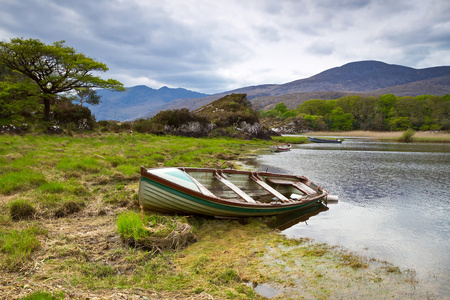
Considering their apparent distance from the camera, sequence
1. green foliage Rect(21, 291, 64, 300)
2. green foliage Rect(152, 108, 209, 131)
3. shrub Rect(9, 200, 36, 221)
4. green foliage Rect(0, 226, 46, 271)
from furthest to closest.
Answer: green foliage Rect(152, 108, 209, 131), shrub Rect(9, 200, 36, 221), green foliage Rect(0, 226, 46, 271), green foliage Rect(21, 291, 64, 300)

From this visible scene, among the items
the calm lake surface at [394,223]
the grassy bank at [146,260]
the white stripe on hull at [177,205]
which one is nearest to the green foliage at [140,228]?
the grassy bank at [146,260]

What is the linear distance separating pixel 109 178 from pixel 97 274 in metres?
7.36

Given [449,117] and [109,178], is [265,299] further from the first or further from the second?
[449,117]

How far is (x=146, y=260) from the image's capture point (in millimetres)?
5273

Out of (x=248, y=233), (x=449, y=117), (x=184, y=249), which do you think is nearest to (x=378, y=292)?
(x=248, y=233)

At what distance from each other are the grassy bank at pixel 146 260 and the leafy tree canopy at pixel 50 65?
25687 millimetres

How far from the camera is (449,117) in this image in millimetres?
85250

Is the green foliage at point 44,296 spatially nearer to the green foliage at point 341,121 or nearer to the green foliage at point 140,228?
the green foliage at point 140,228

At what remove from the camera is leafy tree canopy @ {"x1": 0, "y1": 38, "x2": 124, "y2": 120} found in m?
26.9

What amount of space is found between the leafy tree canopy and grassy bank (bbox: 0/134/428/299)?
2569 cm

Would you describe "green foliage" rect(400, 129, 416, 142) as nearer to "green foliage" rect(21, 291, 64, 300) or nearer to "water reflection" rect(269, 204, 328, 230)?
"water reflection" rect(269, 204, 328, 230)

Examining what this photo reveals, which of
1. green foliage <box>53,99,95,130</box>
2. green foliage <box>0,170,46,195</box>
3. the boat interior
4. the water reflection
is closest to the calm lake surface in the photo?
the water reflection

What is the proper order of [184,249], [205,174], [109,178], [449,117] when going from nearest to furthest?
1. [184,249]
2. [205,174]
3. [109,178]
4. [449,117]

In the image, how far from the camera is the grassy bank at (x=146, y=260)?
13.7 ft
